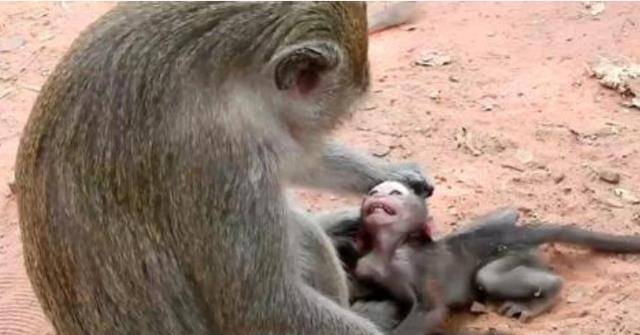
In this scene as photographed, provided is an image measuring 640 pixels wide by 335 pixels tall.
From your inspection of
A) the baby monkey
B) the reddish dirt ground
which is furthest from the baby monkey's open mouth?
the reddish dirt ground

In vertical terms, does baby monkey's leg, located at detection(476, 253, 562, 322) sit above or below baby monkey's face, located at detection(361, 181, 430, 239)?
below

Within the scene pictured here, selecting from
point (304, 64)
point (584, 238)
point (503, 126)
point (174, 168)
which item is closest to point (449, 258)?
point (584, 238)

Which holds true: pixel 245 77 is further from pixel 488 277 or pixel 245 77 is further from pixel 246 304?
pixel 488 277

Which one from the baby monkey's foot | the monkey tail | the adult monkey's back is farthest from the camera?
the monkey tail

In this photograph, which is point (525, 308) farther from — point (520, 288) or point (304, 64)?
point (304, 64)

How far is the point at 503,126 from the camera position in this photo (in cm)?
646

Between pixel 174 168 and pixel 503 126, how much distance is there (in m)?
2.75

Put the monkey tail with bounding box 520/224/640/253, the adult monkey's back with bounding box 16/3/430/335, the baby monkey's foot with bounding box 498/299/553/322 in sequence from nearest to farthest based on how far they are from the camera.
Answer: the adult monkey's back with bounding box 16/3/430/335 → the baby monkey's foot with bounding box 498/299/553/322 → the monkey tail with bounding box 520/224/640/253

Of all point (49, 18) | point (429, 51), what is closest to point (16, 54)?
point (49, 18)

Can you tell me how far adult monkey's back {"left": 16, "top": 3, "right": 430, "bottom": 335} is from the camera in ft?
13.3

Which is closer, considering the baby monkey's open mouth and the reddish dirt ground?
the baby monkey's open mouth

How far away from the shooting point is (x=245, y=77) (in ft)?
13.7

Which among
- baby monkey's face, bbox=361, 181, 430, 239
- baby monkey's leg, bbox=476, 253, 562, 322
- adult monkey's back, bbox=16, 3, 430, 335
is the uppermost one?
adult monkey's back, bbox=16, 3, 430, 335

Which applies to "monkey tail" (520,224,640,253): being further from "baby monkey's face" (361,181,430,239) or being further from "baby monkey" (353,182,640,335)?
"baby monkey's face" (361,181,430,239)
